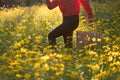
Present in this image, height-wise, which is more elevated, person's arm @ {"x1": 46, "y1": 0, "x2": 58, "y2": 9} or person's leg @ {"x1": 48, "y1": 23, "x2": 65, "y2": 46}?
person's arm @ {"x1": 46, "y1": 0, "x2": 58, "y2": 9}

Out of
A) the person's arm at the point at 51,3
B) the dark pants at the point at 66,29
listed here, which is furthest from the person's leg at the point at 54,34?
the person's arm at the point at 51,3

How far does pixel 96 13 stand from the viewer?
15258 millimetres

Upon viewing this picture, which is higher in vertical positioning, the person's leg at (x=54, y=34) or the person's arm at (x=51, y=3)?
the person's arm at (x=51, y=3)

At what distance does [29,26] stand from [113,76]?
6.65m

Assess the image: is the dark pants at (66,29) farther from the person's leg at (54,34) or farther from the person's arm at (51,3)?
the person's arm at (51,3)

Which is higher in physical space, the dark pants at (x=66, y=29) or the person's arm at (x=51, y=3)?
the person's arm at (x=51, y=3)

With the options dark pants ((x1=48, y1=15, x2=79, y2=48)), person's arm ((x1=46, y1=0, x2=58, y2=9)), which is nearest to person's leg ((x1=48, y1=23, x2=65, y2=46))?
dark pants ((x1=48, y1=15, x2=79, y2=48))

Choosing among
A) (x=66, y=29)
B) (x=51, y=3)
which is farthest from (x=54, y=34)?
(x=51, y=3)

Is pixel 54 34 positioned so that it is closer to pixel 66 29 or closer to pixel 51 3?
pixel 66 29

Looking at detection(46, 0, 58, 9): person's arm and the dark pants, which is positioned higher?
detection(46, 0, 58, 9): person's arm

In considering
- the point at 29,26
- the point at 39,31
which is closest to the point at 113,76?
the point at 39,31

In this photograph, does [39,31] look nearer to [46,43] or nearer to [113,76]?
[46,43]

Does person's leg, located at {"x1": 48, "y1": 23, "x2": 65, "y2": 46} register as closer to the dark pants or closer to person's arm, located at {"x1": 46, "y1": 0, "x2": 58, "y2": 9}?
the dark pants

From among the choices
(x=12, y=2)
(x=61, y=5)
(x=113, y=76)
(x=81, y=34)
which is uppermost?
(x=12, y=2)
